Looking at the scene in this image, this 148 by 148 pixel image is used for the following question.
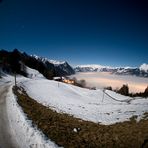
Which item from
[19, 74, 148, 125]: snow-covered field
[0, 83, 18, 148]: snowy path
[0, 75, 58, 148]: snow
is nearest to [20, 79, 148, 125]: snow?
[19, 74, 148, 125]: snow-covered field

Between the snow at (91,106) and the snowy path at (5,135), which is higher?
the snowy path at (5,135)

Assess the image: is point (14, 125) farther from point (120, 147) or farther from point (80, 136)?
point (120, 147)

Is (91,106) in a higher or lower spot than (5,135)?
lower

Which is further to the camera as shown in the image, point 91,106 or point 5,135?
point 91,106

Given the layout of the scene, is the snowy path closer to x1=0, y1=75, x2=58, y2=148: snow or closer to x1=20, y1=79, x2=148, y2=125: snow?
x1=0, y1=75, x2=58, y2=148: snow

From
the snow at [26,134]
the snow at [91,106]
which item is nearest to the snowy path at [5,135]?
the snow at [26,134]

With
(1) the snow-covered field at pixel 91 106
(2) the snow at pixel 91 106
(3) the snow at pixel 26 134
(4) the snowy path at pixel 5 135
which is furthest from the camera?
(1) the snow-covered field at pixel 91 106

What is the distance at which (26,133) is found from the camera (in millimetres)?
13227

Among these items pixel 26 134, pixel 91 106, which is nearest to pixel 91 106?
pixel 91 106

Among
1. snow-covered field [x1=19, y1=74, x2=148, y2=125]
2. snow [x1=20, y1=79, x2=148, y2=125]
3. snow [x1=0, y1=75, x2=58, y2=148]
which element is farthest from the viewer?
snow-covered field [x1=19, y1=74, x2=148, y2=125]

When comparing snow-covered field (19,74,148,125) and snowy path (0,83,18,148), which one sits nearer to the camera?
snowy path (0,83,18,148)

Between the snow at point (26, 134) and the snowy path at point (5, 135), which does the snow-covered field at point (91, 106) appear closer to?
the snow at point (26, 134)

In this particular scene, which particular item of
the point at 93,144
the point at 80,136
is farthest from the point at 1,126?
the point at 93,144

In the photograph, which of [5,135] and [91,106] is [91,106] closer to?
[91,106]
